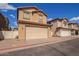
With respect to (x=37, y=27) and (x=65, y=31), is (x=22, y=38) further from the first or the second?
(x=65, y=31)

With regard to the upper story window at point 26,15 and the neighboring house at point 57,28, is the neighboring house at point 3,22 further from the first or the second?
the neighboring house at point 57,28

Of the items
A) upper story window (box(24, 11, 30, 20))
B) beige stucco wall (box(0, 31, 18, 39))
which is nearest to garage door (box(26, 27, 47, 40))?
upper story window (box(24, 11, 30, 20))

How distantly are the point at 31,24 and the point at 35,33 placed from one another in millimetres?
2013

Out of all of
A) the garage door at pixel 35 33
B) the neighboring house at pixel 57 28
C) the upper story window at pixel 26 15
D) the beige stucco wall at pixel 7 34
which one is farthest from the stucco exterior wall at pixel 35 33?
the neighboring house at pixel 57 28

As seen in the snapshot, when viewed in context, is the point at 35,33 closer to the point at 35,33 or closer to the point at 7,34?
the point at 35,33

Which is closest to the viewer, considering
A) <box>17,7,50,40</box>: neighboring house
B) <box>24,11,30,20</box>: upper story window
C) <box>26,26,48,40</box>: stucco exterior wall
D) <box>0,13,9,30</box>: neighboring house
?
<box>17,7,50,40</box>: neighboring house

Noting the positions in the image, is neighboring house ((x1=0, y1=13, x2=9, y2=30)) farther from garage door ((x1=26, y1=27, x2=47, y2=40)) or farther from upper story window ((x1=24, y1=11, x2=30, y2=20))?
garage door ((x1=26, y1=27, x2=47, y2=40))

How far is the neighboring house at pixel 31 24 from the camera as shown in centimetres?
2470

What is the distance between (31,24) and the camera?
26406mm

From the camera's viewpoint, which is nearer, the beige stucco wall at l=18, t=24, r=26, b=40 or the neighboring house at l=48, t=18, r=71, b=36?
the beige stucco wall at l=18, t=24, r=26, b=40

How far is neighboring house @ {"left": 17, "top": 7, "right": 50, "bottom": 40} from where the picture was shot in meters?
24.7

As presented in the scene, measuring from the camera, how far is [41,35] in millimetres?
28984

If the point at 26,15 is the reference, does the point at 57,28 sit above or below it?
below

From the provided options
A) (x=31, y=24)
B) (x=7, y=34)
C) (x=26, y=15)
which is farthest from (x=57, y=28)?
(x=31, y=24)
